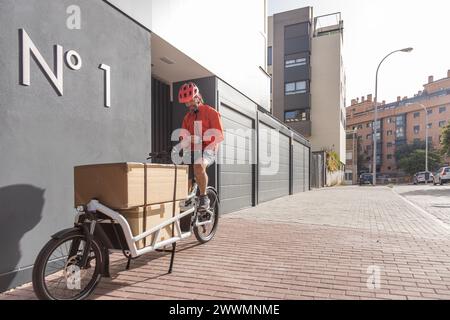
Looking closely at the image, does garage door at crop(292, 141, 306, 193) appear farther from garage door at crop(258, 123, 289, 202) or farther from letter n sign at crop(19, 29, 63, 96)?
letter n sign at crop(19, 29, 63, 96)

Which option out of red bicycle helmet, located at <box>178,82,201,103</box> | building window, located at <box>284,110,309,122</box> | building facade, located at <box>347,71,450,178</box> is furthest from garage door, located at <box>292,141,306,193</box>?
building facade, located at <box>347,71,450,178</box>

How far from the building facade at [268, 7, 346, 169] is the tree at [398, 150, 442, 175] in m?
33.9

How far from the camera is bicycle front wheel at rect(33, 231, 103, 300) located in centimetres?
285

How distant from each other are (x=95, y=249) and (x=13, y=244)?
1015 mm

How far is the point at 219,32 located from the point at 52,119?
569cm

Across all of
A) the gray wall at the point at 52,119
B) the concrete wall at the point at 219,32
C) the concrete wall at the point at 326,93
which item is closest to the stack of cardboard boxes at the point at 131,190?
the gray wall at the point at 52,119

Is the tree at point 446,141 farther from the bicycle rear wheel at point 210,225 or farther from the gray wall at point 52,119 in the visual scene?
the gray wall at point 52,119

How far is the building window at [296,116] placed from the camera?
37.8 m

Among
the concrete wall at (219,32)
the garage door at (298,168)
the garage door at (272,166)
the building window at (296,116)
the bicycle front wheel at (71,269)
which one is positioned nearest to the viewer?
the bicycle front wheel at (71,269)

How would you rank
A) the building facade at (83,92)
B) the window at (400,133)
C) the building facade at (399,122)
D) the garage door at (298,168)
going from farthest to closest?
1. the window at (400,133)
2. the building facade at (399,122)
3. the garage door at (298,168)
4. the building facade at (83,92)

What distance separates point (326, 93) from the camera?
122ft

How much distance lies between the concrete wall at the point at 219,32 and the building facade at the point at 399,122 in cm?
7400

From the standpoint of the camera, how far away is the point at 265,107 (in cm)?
1213

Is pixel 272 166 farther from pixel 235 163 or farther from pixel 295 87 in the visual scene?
pixel 295 87
